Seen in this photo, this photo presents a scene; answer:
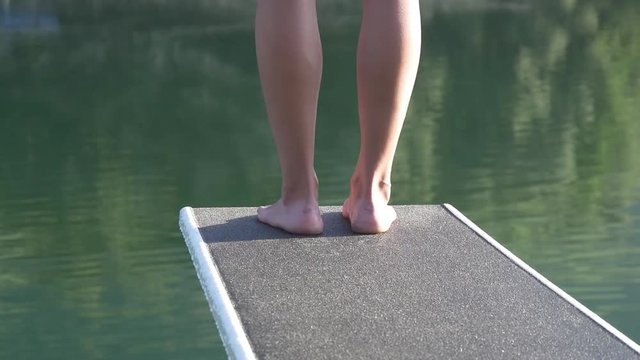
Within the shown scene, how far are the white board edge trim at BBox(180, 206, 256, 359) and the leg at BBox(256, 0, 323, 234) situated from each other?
0.63ft

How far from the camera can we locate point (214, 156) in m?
9.77

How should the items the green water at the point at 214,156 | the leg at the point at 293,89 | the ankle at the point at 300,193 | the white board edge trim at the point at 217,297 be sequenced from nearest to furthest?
1. the white board edge trim at the point at 217,297
2. the leg at the point at 293,89
3. the ankle at the point at 300,193
4. the green water at the point at 214,156

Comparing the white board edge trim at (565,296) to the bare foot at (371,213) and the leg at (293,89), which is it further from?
the leg at (293,89)

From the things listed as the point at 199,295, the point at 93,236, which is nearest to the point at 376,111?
the point at 199,295

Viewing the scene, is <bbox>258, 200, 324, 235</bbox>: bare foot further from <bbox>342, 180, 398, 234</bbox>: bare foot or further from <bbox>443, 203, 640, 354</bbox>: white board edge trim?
<bbox>443, 203, 640, 354</bbox>: white board edge trim

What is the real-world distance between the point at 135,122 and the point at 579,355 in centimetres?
959

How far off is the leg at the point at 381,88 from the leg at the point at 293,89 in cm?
9

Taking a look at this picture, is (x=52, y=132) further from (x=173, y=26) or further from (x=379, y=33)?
(x=379, y=33)

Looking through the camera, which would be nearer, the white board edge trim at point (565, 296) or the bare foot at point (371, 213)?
the white board edge trim at point (565, 296)

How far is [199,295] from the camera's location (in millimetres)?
6332

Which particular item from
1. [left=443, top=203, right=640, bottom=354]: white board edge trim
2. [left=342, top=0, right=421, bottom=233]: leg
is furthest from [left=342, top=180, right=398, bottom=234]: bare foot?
[left=443, top=203, right=640, bottom=354]: white board edge trim

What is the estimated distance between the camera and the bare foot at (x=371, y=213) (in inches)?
100

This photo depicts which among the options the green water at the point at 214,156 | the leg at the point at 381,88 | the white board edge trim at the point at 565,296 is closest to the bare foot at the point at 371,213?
the leg at the point at 381,88

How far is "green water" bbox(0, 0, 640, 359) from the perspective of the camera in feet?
20.5
